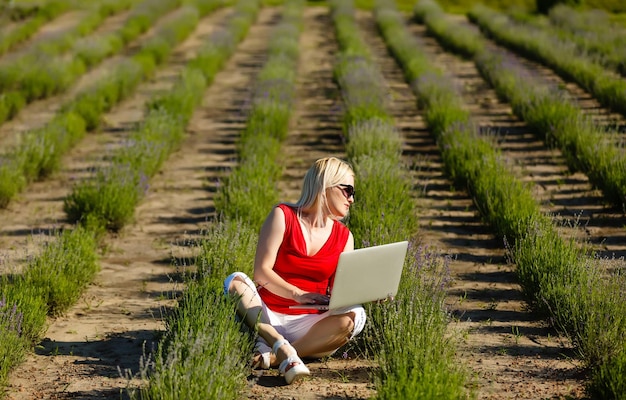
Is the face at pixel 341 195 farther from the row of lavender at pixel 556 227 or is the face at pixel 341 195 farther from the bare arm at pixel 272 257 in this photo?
the row of lavender at pixel 556 227

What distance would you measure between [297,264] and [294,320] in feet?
0.90

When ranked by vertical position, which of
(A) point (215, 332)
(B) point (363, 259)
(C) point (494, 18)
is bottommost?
(C) point (494, 18)

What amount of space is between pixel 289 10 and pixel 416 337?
68.8ft

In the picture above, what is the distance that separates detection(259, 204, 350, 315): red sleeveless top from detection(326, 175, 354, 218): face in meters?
0.19

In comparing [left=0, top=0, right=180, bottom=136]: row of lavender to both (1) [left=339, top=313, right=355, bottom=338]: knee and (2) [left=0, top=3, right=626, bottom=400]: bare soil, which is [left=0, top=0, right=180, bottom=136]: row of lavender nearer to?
(2) [left=0, top=3, right=626, bottom=400]: bare soil

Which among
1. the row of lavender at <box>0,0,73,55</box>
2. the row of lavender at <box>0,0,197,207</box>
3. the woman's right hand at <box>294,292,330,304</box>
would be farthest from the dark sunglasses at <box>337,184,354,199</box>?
the row of lavender at <box>0,0,73,55</box>

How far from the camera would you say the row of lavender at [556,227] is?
4.52 m

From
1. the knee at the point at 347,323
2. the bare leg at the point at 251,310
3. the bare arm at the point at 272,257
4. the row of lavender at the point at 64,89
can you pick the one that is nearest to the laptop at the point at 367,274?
the knee at the point at 347,323

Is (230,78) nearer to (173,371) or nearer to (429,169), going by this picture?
(429,169)

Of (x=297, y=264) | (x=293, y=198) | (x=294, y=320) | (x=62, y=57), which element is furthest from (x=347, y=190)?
(x=62, y=57)

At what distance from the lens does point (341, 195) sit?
456cm

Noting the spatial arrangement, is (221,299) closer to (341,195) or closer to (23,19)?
(341,195)

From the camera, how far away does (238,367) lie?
417cm

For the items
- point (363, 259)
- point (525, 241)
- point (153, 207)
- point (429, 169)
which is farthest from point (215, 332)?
point (429, 169)
